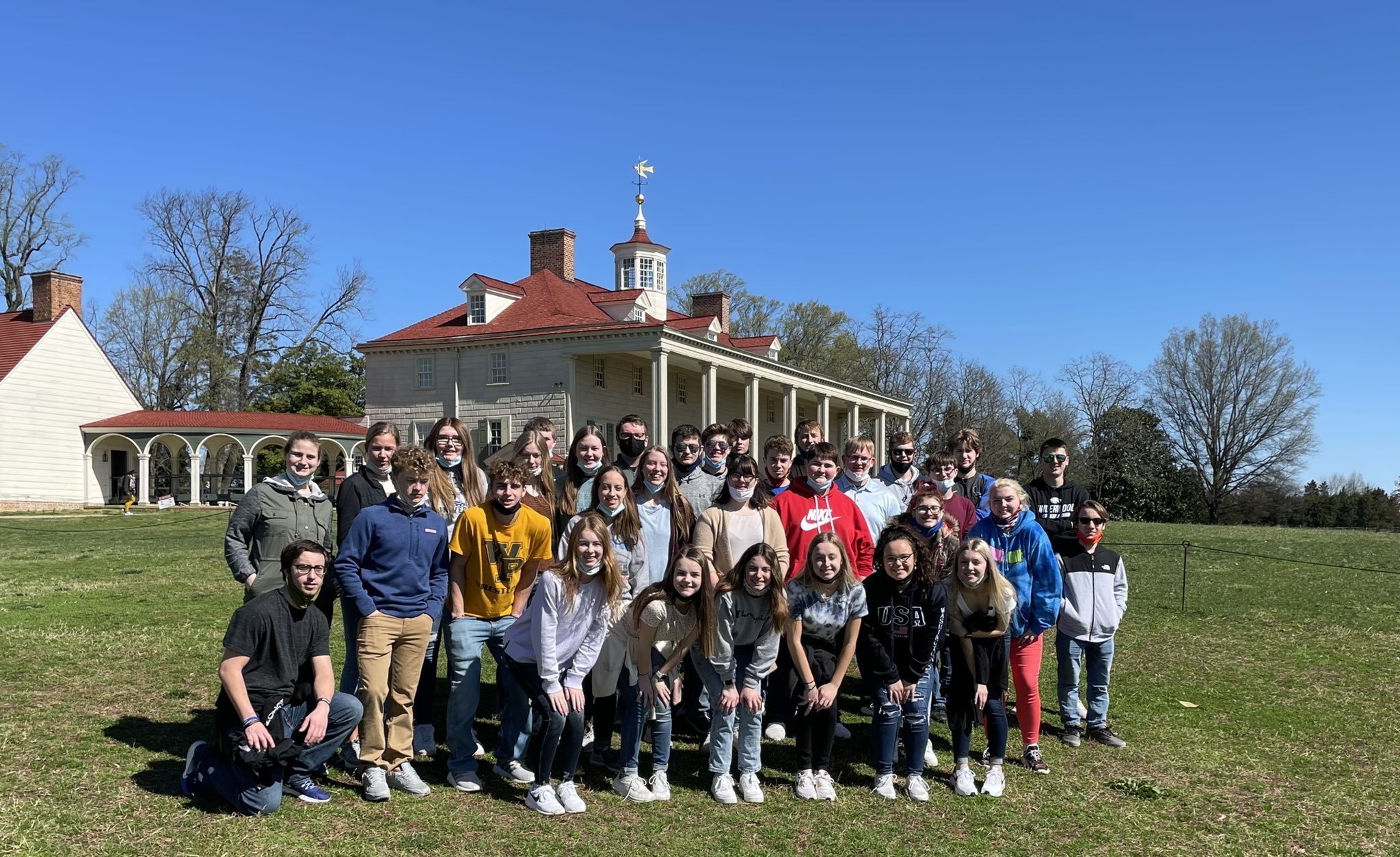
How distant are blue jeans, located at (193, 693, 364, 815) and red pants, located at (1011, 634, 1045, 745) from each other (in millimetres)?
3566

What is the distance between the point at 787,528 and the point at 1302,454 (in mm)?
60463

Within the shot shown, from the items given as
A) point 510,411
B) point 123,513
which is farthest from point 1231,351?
point 123,513

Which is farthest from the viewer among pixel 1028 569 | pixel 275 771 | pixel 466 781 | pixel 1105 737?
pixel 1105 737

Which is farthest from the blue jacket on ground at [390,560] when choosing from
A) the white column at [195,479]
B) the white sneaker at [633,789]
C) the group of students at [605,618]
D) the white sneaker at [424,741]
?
the white column at [195,479]

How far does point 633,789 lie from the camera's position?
5434 millimetres

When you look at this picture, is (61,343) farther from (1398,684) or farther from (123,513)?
(1398,684)

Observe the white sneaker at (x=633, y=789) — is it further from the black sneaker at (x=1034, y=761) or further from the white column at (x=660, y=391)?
the white column at (x=660, y=391)

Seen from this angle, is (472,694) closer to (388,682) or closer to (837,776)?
(388,682)

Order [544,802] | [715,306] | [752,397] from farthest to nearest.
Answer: [715,306], [752,397], [544,802]

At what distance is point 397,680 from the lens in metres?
5.50

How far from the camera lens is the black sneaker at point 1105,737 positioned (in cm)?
661

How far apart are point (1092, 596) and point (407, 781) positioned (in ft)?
14.0

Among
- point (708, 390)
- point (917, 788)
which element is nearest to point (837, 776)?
point (917, 788)

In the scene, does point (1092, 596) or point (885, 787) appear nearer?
point (885, 787)
